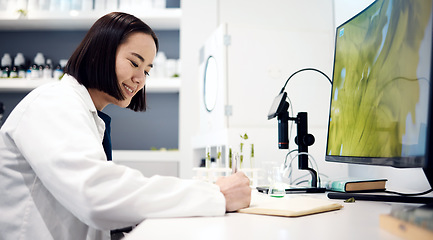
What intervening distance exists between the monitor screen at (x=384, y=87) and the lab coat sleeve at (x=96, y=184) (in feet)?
1.21

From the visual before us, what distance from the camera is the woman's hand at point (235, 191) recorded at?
792mm

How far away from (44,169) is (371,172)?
1.21m

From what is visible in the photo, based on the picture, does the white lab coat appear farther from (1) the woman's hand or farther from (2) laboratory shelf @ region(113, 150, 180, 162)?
(2) laboratory shelf @ region(113, 150, 180, 162)

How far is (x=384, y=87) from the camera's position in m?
0.85

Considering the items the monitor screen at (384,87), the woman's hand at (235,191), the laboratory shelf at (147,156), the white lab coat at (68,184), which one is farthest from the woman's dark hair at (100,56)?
the laboratory shelf at (147,156)

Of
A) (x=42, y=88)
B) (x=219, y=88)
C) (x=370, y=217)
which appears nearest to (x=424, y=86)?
(x=370, y=217)

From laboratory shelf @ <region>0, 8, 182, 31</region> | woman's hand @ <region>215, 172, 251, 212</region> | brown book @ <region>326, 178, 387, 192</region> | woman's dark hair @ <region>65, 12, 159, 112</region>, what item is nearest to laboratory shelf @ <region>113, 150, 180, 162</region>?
laboratory shelf @ <region>0, 8, 182, 31</region>

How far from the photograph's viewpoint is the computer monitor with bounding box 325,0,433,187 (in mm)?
681

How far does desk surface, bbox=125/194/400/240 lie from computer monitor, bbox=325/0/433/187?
152mm

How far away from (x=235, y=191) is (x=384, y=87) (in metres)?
0.40

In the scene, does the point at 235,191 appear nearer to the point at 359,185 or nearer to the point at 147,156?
the point at 359,185

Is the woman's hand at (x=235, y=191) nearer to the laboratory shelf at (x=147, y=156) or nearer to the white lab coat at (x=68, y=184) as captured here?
the white lab coat at (x=68, y=184)

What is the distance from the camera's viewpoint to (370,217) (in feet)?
2.28

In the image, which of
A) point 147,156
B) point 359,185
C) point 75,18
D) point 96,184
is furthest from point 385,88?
point 75,18
